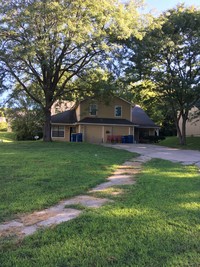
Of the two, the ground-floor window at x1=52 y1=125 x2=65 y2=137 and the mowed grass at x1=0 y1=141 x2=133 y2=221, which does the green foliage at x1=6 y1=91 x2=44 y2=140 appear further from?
the mowed grass at x1=0 y1=141 x2=133 y2=221

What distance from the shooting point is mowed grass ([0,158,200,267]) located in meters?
3.15

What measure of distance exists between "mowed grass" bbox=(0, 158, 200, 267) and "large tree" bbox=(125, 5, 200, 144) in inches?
814

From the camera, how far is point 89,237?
3.78 metres

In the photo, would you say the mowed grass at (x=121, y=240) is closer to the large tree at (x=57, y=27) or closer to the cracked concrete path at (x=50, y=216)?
the cracked concrete path at (x=50, y=216)

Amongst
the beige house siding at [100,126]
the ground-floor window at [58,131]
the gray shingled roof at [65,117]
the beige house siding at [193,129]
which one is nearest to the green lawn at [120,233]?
the beige house siding at [100,126]

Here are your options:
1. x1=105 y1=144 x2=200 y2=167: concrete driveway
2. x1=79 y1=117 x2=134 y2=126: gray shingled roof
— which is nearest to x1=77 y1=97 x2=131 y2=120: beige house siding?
x1=79 y1=117 x2=134 y2=126: gray shingled roof

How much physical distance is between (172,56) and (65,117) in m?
14.2

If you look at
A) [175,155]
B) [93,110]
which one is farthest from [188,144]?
[175,155]

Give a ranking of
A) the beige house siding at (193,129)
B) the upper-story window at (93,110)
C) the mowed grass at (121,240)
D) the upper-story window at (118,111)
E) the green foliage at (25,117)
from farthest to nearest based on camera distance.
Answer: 1. the beige house siding at (193,129)
2. the upper-story window at (118,111)
3. the upper-story window at (93,110)
4. the green foliage at (25,117)
5. the mowed grass at (121,240)

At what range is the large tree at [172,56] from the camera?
24.2 meters

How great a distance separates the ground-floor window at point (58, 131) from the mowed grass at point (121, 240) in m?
28.7

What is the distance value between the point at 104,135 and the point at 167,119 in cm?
1589

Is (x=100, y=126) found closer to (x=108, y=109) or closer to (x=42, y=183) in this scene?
(x=108, y=109)

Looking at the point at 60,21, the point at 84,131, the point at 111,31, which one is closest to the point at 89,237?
the point at 60,21
